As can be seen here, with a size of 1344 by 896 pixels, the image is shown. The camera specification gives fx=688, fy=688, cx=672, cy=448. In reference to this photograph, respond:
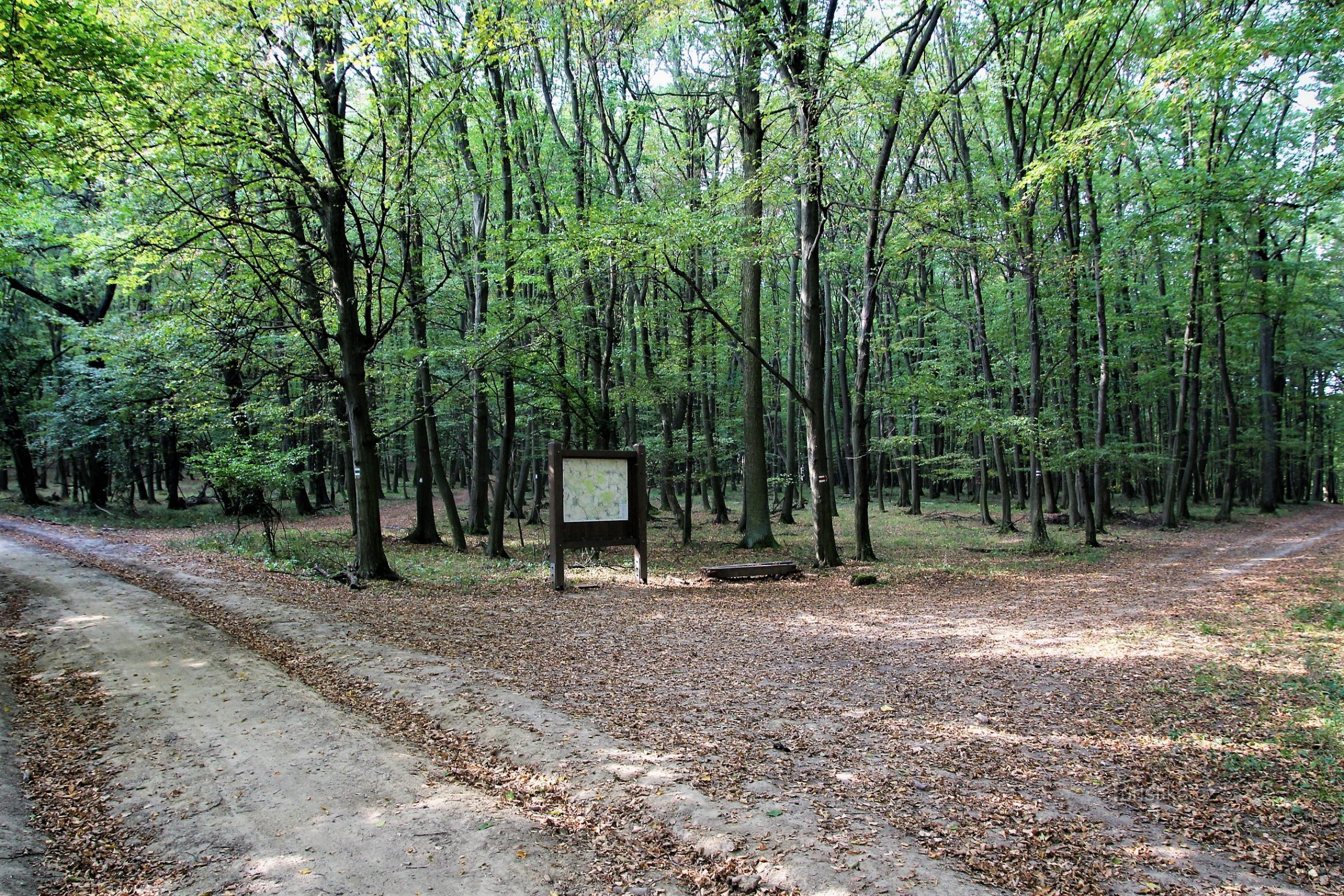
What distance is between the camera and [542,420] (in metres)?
22.0

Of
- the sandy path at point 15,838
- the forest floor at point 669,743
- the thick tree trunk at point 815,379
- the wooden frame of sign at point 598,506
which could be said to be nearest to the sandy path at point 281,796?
the forest floor at point 669,743

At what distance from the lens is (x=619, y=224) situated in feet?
36.1

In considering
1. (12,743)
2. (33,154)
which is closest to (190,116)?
(33,154)

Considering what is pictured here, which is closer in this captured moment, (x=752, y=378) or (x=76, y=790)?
(x=76, y=790)

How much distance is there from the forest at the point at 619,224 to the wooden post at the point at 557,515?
274 centimetres

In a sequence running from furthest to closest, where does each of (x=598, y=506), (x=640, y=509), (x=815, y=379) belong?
(x=815, y=379) < (x=640, y=509) < (x=598, y=506)

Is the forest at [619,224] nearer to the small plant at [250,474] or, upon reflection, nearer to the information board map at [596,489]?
the small plant at [250,474]

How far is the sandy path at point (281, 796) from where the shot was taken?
122 inches

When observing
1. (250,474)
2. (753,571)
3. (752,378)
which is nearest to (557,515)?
(753,571)

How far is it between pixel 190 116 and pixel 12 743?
737 cm

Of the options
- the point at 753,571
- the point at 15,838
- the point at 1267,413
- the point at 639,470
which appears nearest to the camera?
the point at 15,838

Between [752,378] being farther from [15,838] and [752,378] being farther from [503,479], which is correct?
[15,838]

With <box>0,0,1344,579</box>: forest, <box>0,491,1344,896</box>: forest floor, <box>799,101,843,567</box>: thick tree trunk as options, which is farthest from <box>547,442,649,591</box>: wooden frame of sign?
<box>799,101,843,567</box>: thick tree trunk

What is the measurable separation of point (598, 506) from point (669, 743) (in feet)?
21.7
